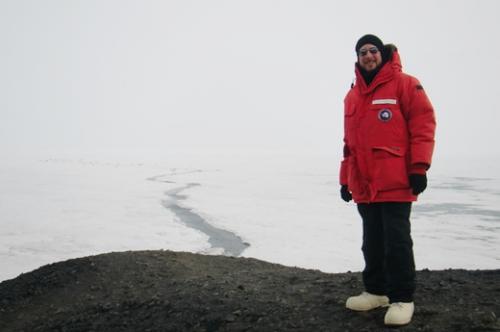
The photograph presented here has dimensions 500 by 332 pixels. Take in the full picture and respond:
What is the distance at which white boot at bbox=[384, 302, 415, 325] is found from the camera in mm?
3418

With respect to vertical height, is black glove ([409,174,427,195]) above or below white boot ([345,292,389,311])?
above

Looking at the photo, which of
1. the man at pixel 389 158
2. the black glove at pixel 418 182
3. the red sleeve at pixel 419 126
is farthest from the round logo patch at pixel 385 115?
the black glove at pixel 418 182

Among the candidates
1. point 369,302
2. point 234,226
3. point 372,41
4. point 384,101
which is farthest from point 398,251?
point 234,226

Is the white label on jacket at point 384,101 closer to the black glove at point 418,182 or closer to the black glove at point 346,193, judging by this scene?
the black glove at point 418,182

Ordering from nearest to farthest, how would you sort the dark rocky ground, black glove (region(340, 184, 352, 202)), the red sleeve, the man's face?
the red sleeve, the man's face, the dark rocky ground, black glove (region(340, 184, 352, 202))

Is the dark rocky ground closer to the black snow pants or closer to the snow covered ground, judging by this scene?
the black snow pants

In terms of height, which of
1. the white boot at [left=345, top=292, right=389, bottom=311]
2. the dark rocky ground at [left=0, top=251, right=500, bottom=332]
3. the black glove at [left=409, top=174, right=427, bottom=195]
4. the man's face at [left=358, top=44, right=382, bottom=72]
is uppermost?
the man's face at [left=358, top=44, right=382, bottom=72]

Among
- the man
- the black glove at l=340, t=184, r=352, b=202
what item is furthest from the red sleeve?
the black glove at l=340, t=184, r=352, b=202

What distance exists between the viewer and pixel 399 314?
3.43 meters

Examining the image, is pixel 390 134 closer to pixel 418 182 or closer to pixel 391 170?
pixel 391 170

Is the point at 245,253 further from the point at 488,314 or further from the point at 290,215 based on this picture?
the point at 488,314

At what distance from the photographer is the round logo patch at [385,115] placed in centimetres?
355

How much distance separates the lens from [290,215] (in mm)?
18453

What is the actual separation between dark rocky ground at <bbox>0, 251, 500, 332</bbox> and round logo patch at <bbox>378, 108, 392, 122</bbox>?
1632 millimetres
